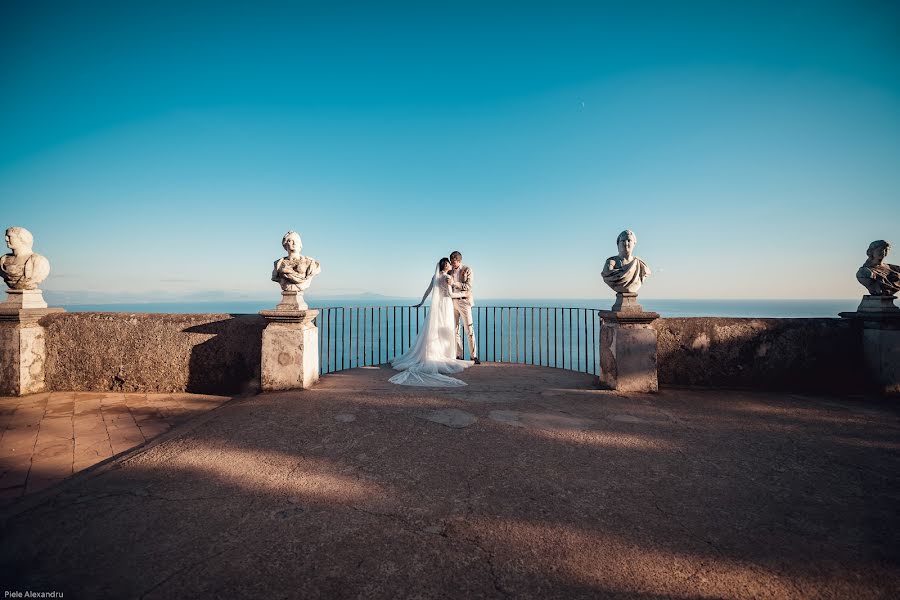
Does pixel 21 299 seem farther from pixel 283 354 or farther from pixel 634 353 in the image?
pixel 634 353

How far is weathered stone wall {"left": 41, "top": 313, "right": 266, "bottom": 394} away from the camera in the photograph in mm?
4945

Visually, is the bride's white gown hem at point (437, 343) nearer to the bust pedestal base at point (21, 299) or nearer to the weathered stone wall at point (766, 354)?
the weathered stone wall at point (766, 354)

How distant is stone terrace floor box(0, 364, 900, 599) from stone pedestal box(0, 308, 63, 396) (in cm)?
356

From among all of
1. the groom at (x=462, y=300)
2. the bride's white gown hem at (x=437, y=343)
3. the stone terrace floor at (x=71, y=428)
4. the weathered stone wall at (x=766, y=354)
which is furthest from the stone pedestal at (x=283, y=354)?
the weathered stone wall at (x=766, y=354)

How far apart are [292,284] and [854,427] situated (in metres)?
6.15

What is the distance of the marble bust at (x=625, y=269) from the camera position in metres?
4.56

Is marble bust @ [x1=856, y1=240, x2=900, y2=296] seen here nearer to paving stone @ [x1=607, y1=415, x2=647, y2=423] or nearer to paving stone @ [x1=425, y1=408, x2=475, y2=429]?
paving stone @ [x1=607, y1=415, x2=647, y2=423]

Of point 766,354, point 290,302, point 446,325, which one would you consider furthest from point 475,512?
point 766,354

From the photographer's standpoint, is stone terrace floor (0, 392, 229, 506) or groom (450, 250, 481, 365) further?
groom (450, 250, 481, 365)

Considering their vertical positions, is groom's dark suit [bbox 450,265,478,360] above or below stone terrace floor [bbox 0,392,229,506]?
above

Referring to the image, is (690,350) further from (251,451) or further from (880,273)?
(251,451)

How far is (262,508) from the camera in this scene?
79.6 inches

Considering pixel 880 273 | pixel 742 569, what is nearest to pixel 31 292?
pixel 742 569

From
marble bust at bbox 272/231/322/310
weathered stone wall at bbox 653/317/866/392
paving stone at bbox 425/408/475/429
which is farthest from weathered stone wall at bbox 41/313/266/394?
weathered stone wall at bbox 653/317/866/392
